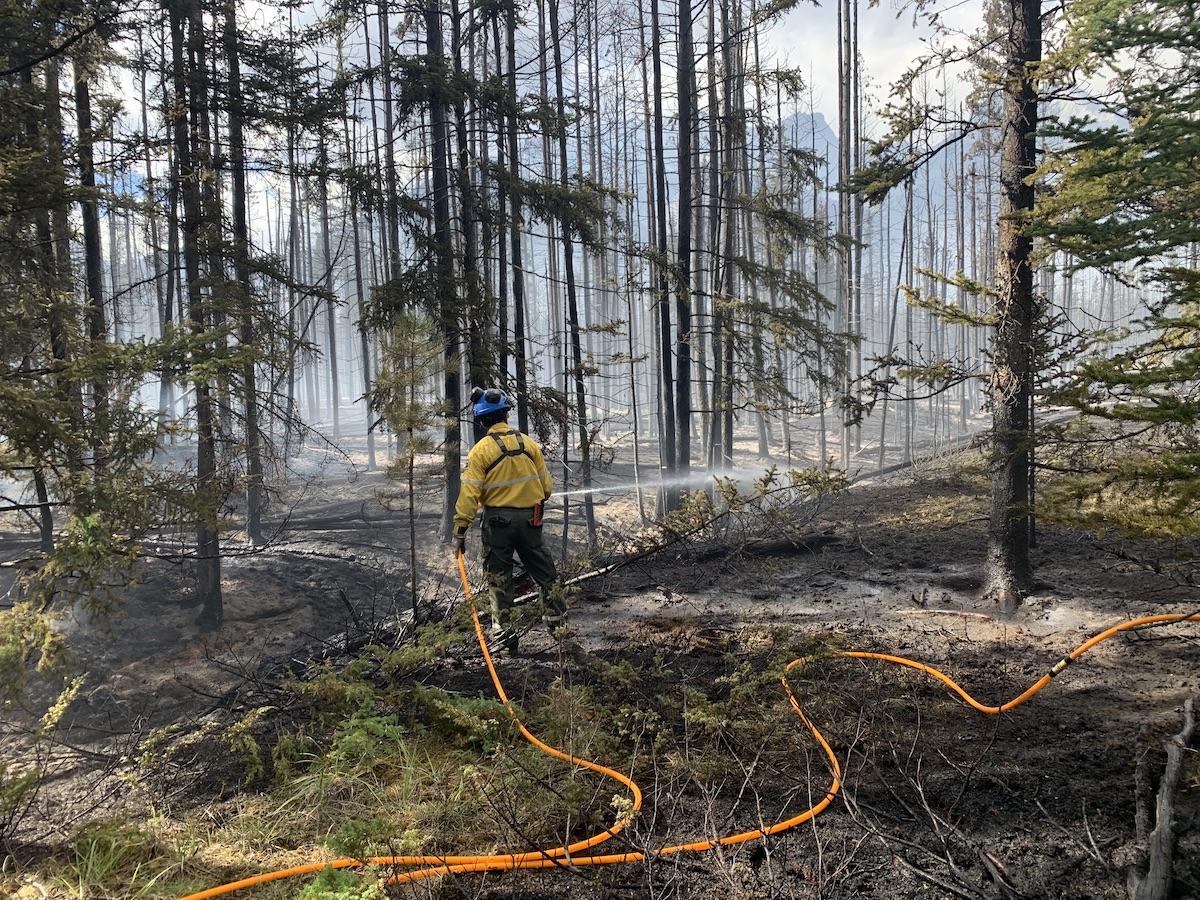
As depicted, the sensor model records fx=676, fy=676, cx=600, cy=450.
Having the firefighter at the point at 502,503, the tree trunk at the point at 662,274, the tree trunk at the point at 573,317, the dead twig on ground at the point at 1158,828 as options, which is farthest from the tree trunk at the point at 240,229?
the dead twig on ground at the point at 1158,828

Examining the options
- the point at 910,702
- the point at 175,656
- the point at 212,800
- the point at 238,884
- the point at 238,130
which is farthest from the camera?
the point at 238,130

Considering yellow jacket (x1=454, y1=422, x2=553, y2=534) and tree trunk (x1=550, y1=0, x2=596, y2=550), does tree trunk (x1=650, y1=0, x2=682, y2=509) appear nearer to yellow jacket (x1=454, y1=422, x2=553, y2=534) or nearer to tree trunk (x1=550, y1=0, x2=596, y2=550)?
tree trunk (x1=550, y1=0, x2=596, y2=550)

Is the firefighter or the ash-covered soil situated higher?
the firefighter

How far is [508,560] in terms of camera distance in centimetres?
595

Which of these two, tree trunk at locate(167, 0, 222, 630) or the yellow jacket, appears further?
tree trunk at locate(167, 0, 222, 630)

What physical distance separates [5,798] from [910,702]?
16.0ft

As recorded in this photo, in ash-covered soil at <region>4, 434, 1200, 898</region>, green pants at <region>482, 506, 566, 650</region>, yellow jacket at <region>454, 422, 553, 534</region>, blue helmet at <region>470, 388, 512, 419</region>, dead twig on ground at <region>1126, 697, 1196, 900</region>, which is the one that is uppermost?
blue helmet at <region>470, 388, 512, 419</region>

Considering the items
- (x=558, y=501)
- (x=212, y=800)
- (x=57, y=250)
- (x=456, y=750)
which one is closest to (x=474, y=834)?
(x=456, y=750)

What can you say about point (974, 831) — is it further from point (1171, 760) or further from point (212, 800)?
point (212, 800)

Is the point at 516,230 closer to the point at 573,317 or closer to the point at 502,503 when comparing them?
the point at 573,317

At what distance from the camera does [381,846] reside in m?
3.12

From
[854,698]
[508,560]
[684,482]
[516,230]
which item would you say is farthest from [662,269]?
[854,698]

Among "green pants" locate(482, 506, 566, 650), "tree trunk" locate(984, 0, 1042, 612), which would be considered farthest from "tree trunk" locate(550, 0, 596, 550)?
"tree trunk" locate(984, 0, 1042, 612)

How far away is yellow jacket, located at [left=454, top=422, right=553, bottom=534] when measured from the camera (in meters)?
5.68
